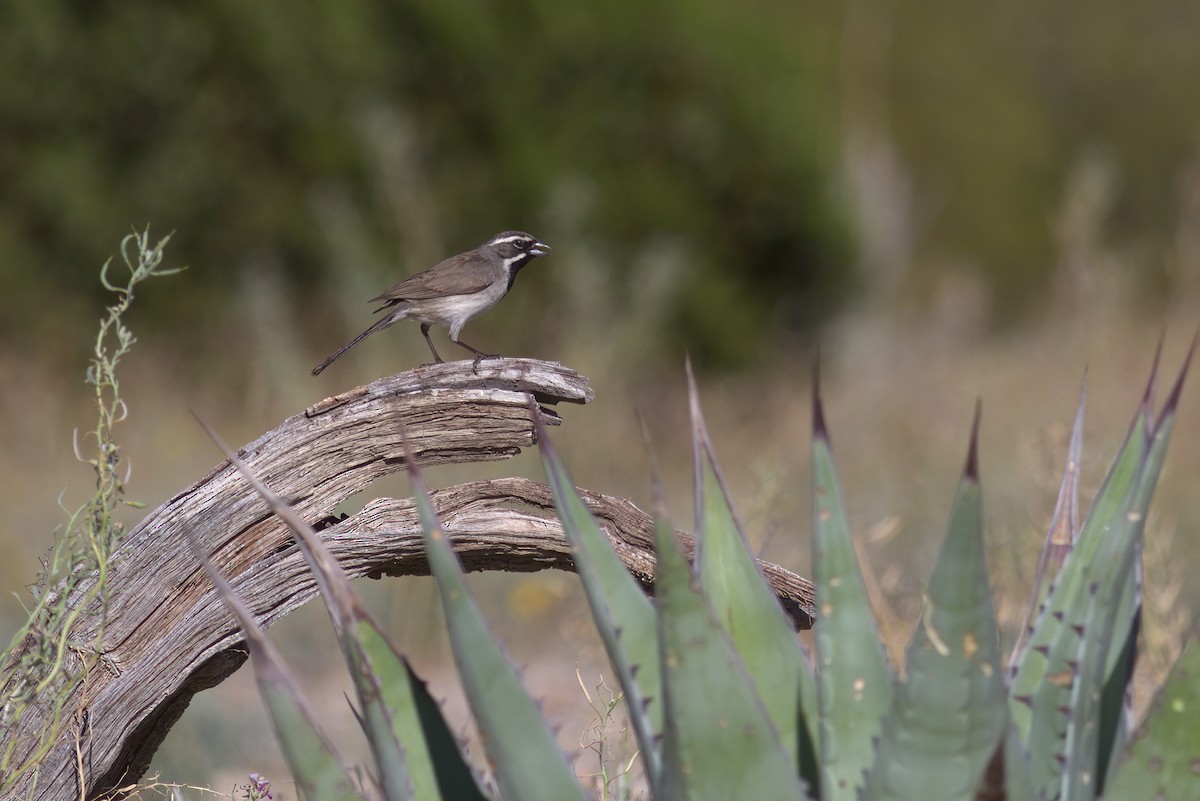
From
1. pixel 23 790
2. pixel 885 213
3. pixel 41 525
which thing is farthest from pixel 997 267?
pixel 23 790

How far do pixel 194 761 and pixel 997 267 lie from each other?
26.5 m

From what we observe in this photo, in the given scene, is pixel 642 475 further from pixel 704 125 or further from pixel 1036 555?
pixel 704 125

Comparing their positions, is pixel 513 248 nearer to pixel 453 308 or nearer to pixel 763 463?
pixel 453 308

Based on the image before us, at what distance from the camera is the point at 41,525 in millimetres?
10219

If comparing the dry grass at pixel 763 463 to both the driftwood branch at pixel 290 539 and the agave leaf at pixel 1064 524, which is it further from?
the agave leaf at pixel 1064 524

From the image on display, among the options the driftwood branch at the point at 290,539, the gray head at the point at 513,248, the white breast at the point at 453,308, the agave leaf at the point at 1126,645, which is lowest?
the agave leaf at the point at 1126,645

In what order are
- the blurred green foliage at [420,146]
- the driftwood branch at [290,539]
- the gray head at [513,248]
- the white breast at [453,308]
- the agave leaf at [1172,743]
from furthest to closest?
the blurred green foliage at [420,146] < the gray head at [513,248] < the white breast at [453,308] < the driftwood branch at [290,539] < the agave leaf at [1172,743]

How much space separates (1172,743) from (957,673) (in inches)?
23.3

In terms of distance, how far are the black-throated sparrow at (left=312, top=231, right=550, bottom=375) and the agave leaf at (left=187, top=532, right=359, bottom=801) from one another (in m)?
3.91

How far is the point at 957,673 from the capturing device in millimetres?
2148

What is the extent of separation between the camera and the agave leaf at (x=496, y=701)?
2473mm

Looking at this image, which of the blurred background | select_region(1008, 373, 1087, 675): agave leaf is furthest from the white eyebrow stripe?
select_region(1008, 373, 1087, 675): agave leaf

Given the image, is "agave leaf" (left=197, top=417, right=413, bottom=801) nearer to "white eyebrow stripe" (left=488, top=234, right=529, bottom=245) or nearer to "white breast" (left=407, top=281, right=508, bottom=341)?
"white breast" (left=407, top=281, right=508, bottom=341)

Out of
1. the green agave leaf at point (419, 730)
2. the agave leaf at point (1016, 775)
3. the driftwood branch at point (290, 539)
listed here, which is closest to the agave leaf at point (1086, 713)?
the agave leaf at point (1016, 775)
